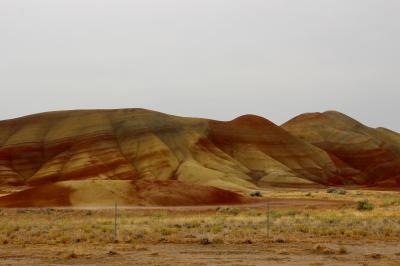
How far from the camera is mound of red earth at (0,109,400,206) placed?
101 metres

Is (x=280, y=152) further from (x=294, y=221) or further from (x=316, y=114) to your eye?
(x=294, y=221)

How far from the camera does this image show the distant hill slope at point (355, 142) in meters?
128

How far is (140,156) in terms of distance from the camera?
106 meters

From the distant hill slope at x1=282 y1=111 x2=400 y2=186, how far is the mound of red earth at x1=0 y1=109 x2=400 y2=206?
293 mm

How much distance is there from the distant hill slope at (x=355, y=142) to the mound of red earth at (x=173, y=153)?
0.96 feet

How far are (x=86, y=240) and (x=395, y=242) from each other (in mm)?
12441

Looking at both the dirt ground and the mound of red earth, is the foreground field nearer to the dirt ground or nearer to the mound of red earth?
the dirt ground

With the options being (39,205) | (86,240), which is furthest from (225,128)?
(86,240)

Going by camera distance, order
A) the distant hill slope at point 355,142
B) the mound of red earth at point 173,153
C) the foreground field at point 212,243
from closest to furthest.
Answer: the foreground field at point 212,243 → the mound of red earth at point 173,153 → the distant hill slope at point 355,142

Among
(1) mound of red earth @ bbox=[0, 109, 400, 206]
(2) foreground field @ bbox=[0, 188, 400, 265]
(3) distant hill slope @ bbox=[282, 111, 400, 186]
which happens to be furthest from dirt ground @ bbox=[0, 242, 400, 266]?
(3) distant hill slope @ bbox=[282, 111, 400, 186]

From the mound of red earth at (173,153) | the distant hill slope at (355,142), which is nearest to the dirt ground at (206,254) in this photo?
the mound of red earth at (173,153)

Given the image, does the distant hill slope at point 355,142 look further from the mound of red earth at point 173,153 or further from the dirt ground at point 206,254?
the dirt ground at point 206,254

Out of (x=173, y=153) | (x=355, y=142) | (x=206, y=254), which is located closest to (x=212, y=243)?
(x=206, y=254)

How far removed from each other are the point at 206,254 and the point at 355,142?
12408cm
